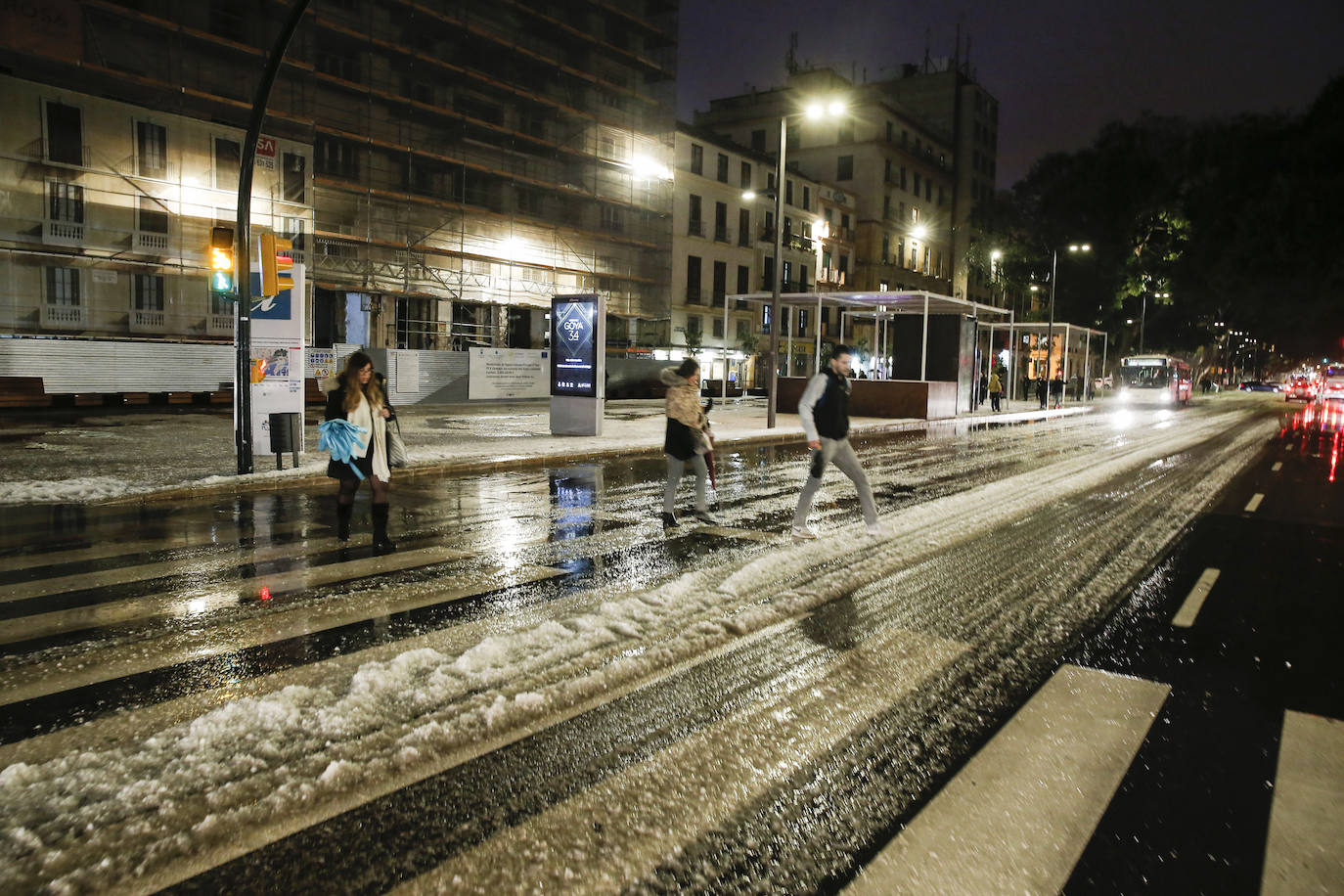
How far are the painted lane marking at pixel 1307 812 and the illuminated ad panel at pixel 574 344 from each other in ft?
48.2

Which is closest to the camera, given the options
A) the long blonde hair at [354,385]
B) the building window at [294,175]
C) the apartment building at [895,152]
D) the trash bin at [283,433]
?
the long blonde hair at [354,385]

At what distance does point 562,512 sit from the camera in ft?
31.3

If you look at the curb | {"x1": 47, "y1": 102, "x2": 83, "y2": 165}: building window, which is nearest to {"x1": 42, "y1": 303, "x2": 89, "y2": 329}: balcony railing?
{"x1": 47, "y1": 102, "x2": 83, "y2": 165}: building window

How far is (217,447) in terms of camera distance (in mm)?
14812

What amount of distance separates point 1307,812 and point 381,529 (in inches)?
251

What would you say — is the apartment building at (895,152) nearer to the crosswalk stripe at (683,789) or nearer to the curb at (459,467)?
the curb at (459,467)

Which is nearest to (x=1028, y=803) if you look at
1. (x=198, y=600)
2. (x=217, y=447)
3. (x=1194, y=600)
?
(x=1194, y=600)

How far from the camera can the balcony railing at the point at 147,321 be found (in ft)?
89.6

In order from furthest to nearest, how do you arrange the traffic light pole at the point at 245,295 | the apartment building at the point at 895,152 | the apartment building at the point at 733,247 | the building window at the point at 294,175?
the apartment building at the point at 895,152
the apartment building at the point at 733,247
the building window at the point at 294,175
the traffic light pole at the point at 245,295

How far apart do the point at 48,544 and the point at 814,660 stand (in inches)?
262

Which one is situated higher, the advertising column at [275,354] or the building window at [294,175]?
the building window at [294,175]

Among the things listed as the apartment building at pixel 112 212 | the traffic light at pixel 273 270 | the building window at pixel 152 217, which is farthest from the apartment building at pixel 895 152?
the traffic light at pixel 273 270

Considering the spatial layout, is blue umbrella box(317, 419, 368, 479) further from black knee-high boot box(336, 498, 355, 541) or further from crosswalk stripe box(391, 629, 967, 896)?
crosswalk stripe box(391, 629, 967, 896)

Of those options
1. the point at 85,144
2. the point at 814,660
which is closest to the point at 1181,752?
the point at 814,660
